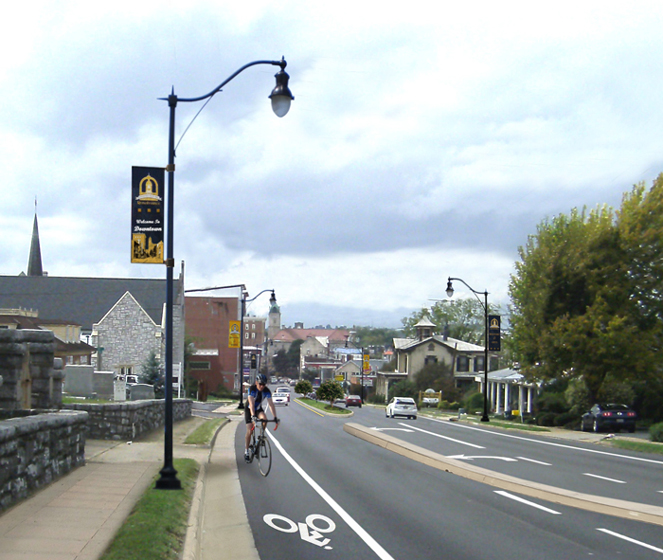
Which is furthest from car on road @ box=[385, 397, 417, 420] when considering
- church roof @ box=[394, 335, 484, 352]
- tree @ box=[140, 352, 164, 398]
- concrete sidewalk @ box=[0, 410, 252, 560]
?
church roof @ box=[394, 335, 484, 352]

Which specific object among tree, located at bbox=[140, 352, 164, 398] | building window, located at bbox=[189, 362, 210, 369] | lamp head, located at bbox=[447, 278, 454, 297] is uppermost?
lamp head, located at bbox=[447, 278, 454, 297]

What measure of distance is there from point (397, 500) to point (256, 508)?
2521 mm

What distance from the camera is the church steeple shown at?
95.9 metres

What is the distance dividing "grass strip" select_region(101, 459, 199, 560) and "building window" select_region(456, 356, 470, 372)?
82.0m

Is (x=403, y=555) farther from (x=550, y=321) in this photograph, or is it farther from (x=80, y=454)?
(x=550, y=321)

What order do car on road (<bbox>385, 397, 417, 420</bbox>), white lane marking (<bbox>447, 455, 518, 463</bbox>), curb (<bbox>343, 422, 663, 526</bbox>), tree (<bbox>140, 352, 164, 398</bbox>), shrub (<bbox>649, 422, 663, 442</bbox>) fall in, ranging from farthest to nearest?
1. tree (<bbox>140, 352, 164, 398</bbox>)
2. car on road (<bbox>385, 397, 417, 420</bbox>)
3. shrub (<bbox>649, 422, 663, 442</bbox>)
4. white lane marking (<bbox>447, 455, 518, 463</bbox>)
5. curb (<bbox>343, 422, 663, 526</bbox>)

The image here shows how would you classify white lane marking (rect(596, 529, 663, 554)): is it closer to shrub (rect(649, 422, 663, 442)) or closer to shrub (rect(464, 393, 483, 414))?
shrub (rect(649, 422, 663, 442))

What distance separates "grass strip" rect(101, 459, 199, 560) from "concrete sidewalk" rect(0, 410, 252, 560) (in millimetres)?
123

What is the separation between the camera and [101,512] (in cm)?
922

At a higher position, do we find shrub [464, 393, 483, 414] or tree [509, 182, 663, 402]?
tree [509, 182, 663, 402]

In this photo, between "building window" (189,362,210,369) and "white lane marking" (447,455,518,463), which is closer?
"white lane marking" (447,455,518,463)

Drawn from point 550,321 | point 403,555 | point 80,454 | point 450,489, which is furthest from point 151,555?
point 550,321

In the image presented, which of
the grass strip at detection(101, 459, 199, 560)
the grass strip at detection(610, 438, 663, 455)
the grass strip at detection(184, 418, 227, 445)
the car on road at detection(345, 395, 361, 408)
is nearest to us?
the grass strip at detection(101, 459, 199, 560)

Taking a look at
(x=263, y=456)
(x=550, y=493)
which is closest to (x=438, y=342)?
(x=263, y=456)
